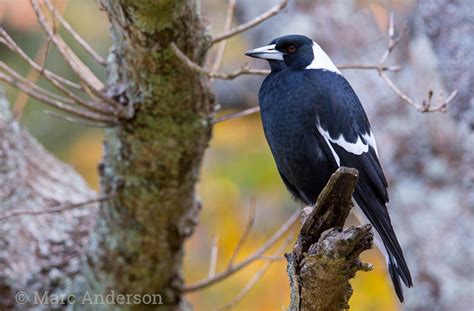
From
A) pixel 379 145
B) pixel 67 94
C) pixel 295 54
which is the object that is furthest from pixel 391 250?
pixel 379 145

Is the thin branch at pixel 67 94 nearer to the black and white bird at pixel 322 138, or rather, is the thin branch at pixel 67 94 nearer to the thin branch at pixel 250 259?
the black and white bird at pixel 322 138

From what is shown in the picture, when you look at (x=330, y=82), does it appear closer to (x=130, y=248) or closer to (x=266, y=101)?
(x=266, y=101)

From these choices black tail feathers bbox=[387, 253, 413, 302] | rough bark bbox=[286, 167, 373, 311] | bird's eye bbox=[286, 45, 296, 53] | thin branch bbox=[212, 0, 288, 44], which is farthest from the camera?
bird's eye bbox=[286, 45, 296, 53]

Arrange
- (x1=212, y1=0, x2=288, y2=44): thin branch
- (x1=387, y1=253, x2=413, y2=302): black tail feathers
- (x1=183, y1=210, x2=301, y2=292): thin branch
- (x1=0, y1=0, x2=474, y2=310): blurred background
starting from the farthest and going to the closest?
1. (x1=0, y1=0, x2=474, y2=310): blurred background
2. (x1=183, y1=210, x2=301, y2=292): thin branch
3. (x1=212, y1=0, x2=288, y2=44): thin branch
4. (x1=387, y1=253, x2=413, y2=302): black tail feathers

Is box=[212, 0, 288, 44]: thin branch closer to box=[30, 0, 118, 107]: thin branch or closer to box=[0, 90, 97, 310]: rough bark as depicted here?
box=[30, 0, 118, 107]: thin branch

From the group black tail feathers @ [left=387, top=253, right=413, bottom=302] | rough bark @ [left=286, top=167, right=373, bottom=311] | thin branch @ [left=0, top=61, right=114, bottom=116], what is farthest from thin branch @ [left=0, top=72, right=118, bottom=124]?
black tail feathers @ [left=387, top=253, right=413, bottom=302]

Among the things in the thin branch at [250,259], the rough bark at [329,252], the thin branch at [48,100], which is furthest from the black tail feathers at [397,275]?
the thin branch at [48,100]

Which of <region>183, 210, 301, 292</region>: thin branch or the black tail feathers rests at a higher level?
<region>183, 210, 301, 292</region>: thin branch

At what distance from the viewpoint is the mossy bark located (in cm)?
312

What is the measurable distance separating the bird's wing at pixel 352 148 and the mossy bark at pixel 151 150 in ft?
1.94

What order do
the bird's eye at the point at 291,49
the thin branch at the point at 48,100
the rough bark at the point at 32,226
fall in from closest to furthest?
1. the thin branch at the point at 48,100
2. the bird's eye at the point at 291,49
3. the rough bark at the point at 32,226

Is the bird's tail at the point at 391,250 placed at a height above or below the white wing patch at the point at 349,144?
below

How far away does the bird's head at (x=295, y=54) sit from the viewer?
3.49 m

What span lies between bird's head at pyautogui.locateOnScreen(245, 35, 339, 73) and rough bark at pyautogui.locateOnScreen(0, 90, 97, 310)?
56.9 inches
